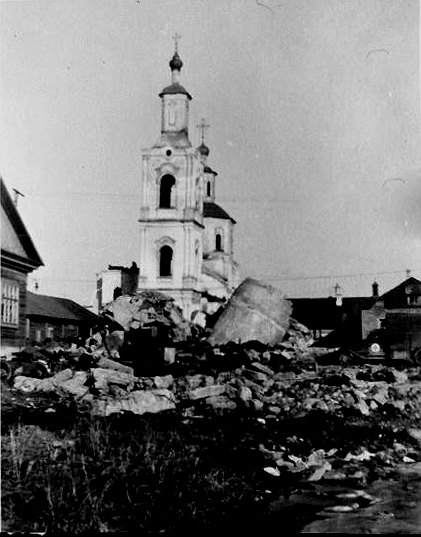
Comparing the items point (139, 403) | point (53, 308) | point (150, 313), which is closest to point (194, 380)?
point (139, 403)

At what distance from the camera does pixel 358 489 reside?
7594 mm

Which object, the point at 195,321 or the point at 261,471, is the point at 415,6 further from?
the point at 195,321

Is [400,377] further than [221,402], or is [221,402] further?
[400,377]

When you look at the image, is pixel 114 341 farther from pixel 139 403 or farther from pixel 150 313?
pixel 150 313

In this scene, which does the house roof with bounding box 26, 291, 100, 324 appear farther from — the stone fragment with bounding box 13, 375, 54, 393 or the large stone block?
the large stone block

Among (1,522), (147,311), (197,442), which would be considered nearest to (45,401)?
(197,442)

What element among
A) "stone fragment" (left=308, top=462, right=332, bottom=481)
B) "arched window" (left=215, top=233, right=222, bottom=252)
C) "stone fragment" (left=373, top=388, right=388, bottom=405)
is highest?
"arched window" (left=215, top=233, right=222, bottom=252)

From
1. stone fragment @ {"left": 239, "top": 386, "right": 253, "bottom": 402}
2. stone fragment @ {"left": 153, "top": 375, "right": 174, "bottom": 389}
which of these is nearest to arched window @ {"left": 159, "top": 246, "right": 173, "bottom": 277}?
stone fragment @ {"left": 153, "top": 375, "right": 174, "bottom": 389}

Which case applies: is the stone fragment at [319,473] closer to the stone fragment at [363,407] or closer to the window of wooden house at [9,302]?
the stone fragment at [363,407]

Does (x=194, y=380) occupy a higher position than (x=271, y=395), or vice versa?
(x=194, y=380)

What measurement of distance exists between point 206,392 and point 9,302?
480cm

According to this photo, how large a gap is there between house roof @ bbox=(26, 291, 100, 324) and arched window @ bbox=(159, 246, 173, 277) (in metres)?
15.8

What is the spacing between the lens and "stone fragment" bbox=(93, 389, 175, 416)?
9242mm

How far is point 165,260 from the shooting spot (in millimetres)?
26562
